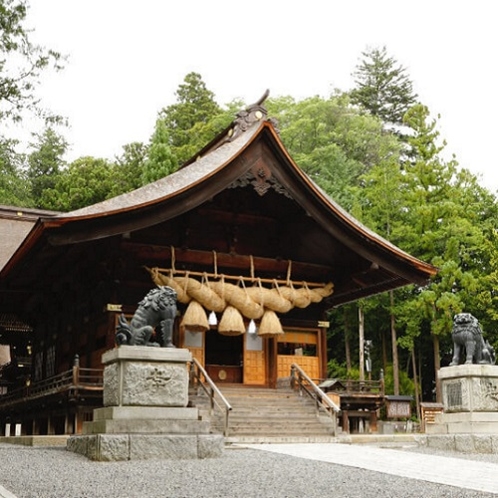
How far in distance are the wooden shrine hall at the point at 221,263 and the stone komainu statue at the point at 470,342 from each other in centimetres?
556

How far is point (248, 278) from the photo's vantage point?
57.8ft

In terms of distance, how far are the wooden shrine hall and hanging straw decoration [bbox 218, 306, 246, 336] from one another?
0.09ft

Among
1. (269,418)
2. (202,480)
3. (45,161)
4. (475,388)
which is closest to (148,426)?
(202,480)

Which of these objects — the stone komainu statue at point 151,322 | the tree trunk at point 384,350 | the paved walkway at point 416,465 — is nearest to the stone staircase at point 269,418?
the paved walkway at point 416,465

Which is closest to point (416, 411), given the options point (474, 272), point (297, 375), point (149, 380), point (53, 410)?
point (474, 272)

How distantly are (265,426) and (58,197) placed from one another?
110ft

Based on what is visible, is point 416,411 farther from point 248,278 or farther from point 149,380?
point 149,380

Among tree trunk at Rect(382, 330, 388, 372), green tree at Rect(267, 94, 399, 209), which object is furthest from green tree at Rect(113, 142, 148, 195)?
tree trunk at Rect(382, 330, 388, 372)

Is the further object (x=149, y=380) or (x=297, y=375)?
(x=297, y=375)

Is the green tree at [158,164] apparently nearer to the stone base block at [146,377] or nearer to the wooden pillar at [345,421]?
the wooden pillar at [345,421]

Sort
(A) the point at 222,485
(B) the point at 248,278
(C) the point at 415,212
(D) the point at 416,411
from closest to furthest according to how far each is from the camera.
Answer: (A) the point at 222,485, (B) the point at 248,278, (C) the point at 415,212, (D) the point at 416,411

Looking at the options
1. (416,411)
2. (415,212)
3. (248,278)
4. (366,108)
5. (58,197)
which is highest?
(366,108)

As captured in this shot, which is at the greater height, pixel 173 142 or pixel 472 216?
pixel 173 142

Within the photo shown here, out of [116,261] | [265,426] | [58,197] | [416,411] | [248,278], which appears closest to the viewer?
[265,426]
